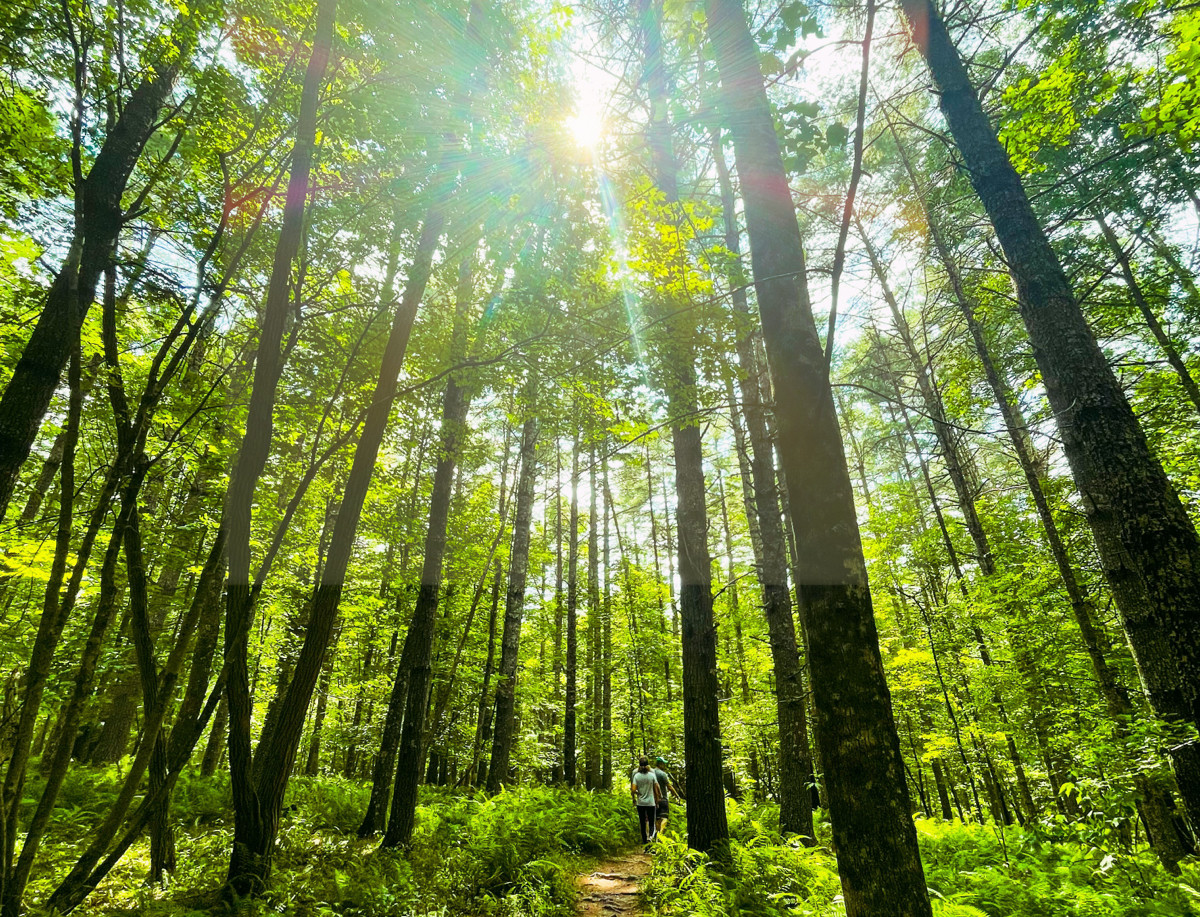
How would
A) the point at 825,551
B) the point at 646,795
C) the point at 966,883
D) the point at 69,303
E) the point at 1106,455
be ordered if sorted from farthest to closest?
the point at 646,795 < the point at 966,883 < the point at 1106,455 < the point at 69,303 < the point at 825,551

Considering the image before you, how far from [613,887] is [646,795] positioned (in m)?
2.33

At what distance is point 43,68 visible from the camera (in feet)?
15.2

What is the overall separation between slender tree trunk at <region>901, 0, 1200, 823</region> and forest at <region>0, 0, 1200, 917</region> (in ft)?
0.10

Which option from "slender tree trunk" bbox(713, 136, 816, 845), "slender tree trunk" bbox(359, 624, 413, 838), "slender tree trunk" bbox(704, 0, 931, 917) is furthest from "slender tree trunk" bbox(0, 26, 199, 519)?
"slender tree trunk" bbox(713, 136, 816, 845)

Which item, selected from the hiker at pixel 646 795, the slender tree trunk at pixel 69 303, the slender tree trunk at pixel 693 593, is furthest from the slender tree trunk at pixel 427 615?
the hiker at pixel 646 795

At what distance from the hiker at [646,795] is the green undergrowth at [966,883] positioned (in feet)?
6.84

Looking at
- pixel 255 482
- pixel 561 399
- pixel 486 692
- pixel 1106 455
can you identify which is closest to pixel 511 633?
pixel 486 692

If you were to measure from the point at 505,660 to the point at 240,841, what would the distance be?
595 cm

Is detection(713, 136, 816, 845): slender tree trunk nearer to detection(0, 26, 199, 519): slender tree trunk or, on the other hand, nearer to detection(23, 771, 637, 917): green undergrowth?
detection(23, 771, 637, 917): green undergrowth

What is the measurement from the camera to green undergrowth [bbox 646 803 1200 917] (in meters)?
4.12

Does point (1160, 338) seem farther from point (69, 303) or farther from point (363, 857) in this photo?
point (363, 857)

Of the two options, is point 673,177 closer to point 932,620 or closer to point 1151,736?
point 1151,736

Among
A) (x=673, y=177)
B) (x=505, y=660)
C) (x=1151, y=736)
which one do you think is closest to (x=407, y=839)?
(x=505, y=660)

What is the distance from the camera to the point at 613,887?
21.2ft
